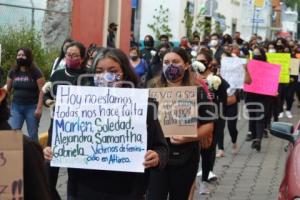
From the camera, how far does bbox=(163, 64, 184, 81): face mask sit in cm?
657

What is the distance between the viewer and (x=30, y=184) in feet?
10.4

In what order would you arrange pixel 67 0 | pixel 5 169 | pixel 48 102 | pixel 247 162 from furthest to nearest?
pixel 67 0 < pixel 247 162 < pixel 48 102 < pixel 5 169

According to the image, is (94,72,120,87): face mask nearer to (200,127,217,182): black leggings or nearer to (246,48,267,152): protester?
(200,127,217,182): black leggings

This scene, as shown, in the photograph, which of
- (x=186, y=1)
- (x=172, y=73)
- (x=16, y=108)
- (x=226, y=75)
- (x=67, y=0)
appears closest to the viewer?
(x=172, y=73)

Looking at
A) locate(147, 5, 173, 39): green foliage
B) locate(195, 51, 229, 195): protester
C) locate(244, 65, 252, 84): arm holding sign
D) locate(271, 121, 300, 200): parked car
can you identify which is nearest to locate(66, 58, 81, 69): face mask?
locate(195, 51, 229, 195): protester

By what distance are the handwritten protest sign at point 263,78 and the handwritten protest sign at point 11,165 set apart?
36.0ft

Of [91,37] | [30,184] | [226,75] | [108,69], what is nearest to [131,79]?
[108,69]

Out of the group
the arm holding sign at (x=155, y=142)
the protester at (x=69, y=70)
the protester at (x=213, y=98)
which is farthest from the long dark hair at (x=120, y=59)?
the protester at (x=213, y=98)

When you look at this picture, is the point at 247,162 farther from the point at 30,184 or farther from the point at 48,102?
the point at 30,184

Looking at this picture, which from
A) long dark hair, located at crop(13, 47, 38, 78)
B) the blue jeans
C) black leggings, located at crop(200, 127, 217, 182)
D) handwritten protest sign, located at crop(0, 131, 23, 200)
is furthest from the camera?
the blue jeans

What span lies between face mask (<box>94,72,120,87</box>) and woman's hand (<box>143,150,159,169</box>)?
45 cm

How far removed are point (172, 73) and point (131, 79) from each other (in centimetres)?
189

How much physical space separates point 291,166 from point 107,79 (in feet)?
6.24

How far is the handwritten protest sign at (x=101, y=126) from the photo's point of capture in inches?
183
